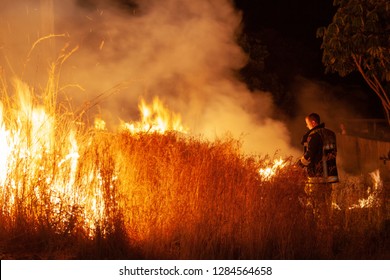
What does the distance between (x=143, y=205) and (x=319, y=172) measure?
2.38m

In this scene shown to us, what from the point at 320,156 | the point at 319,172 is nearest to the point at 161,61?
the point at 320,156

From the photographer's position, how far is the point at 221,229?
5.62 m

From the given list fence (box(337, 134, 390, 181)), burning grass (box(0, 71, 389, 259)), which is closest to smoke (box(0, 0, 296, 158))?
fence (box(337, 134, 390, 181))

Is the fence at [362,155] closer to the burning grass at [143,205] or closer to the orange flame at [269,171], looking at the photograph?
the orange flame at [269,171]

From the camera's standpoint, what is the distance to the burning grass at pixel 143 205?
5.56m

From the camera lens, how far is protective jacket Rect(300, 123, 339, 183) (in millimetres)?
7184

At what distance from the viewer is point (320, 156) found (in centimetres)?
738

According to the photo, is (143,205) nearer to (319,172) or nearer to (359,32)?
(319,172)

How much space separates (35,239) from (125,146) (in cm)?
177

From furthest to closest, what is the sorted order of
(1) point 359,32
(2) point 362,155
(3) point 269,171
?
(2) point 362,155 → (1) point 359,32 → (3) point 269,171

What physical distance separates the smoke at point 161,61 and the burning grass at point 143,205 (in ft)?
21.8

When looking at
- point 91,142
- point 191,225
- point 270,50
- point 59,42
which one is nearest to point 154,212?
point 191,225

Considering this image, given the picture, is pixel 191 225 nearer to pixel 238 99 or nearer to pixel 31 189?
pixel 31 189

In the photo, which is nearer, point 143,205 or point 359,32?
point 143,205
